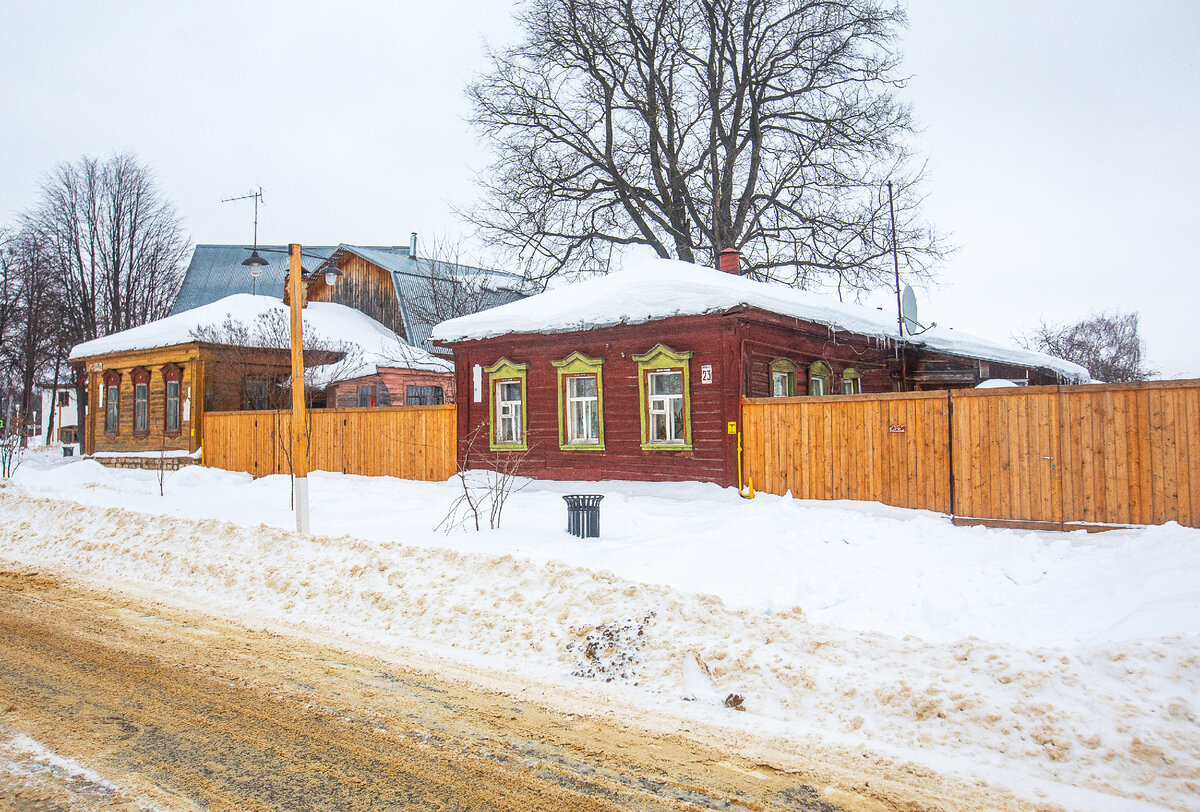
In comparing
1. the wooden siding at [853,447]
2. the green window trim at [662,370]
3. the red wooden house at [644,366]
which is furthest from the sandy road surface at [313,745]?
the green window trim at [662,370]

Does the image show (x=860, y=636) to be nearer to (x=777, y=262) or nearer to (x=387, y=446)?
(x=387, y=446)

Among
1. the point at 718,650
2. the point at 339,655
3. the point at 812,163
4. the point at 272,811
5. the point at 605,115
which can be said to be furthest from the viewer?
the point at 605,115

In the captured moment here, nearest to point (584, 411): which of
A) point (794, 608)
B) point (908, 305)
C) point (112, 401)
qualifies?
point (908, 305)

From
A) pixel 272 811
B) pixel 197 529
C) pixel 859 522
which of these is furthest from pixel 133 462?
pixel 272 811

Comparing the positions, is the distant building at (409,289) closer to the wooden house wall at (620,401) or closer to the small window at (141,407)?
the small window at (141,407)

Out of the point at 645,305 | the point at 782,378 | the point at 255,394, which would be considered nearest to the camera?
the point at 645,305

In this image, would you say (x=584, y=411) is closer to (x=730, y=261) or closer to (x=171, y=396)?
(x=730, y=261)

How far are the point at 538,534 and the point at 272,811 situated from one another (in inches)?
250

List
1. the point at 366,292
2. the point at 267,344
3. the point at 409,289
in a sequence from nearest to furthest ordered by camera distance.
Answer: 1. the point at 267,344
2. the point at 409,289
3. the point at 366,292

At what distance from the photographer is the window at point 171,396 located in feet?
81.1

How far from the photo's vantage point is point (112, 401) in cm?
2730

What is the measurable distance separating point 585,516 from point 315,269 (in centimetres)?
3156

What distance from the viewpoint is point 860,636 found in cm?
555

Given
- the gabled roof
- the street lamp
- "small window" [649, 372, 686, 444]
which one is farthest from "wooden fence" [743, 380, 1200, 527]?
the gabled roof
